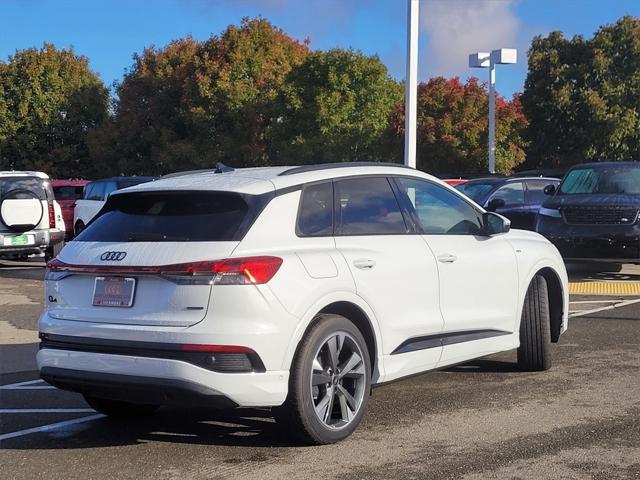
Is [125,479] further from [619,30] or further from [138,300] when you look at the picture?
[619,30]

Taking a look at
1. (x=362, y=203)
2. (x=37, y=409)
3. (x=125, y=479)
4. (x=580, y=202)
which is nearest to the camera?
(x=125, y=479)

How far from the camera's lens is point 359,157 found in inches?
1597

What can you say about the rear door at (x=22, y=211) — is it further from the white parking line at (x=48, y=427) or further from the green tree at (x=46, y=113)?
the green tree at (x=46, y=113)

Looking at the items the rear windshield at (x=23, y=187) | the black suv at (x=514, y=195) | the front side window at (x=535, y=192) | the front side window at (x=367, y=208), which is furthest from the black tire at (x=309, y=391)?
the rear windshield at (x=23, y=187)

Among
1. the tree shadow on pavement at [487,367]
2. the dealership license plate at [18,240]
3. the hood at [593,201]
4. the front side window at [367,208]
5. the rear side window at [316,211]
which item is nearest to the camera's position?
the rear side window at [316,211]

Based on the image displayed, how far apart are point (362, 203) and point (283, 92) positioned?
117 ft

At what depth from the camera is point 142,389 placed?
4.71m

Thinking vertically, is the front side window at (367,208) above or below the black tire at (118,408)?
above

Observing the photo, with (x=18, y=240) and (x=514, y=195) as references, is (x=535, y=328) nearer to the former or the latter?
(x=514, y=195)

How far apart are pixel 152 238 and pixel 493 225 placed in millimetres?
2764

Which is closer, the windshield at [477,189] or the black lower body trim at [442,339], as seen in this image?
the black lower body trim at [442,339]

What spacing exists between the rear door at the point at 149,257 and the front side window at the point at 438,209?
1496 millimetres

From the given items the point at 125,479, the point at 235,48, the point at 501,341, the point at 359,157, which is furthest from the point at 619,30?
the point at 125,479

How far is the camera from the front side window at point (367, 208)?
5498 mm
